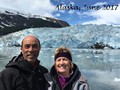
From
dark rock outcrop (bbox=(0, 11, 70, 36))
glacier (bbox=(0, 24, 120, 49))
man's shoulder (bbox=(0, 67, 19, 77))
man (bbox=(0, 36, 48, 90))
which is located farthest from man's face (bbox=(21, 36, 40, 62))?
dark rock outcrop (bbox=(0, 11, 70, 36))

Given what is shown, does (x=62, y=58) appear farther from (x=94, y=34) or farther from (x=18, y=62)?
(x=94, y=34)

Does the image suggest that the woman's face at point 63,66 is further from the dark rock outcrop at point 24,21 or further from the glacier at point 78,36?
the dark rock outcrop at point 24,21

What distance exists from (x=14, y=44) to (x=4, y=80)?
56249 millimetres

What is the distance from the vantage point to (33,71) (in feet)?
6.29

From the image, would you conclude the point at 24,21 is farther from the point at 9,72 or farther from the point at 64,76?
the point at 9,72

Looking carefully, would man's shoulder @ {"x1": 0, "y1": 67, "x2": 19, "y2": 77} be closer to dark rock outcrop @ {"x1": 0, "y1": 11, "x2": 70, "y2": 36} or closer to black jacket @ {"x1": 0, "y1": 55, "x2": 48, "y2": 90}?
black jacket @ {"x1": 0, "y1": 55, "x2": 48, "y2": 90}

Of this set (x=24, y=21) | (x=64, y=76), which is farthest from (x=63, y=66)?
(x=24, y=21)

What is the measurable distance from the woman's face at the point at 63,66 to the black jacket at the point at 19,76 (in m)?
0.19

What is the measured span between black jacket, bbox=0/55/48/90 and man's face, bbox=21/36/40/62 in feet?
0.16

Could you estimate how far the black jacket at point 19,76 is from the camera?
72.7 inches

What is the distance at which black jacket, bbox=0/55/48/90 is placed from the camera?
185cm

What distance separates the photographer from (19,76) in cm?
188

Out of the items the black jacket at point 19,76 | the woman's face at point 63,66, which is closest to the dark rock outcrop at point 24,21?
the woman's face at point 63,66

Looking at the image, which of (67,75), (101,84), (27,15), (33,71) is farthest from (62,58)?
(27,15)
